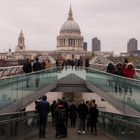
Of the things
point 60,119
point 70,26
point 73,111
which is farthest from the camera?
point 70,26

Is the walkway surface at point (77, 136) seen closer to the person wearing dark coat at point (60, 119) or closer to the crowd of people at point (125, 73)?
the person wearing dark coat at point (60, 119)

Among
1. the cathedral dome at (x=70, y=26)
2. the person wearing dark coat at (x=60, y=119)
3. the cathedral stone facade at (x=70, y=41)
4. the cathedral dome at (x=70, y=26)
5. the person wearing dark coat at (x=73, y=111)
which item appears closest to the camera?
the person wearing dark coat at (x=60, y=119)

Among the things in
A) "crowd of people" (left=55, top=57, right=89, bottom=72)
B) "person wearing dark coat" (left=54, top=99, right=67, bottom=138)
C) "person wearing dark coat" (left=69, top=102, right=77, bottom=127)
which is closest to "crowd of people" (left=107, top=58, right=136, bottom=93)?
"person wearing dark coat" (left=69, top=102, right=77, bottom=127)

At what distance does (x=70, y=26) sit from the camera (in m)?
186

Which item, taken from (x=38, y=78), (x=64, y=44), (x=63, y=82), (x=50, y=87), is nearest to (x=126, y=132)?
(x=38, y=78)

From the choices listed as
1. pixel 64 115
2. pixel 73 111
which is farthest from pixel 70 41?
pixel 64 115

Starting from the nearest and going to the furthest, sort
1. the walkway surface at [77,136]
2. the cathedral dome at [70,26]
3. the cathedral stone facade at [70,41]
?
1. the walkway surface at [77,136]
2. the cathedral stone facade at [70,41]
3. the cathedral dome at [70,26]

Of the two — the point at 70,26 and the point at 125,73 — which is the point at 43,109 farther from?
the point at 70,26

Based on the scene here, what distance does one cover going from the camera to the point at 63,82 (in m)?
28.7

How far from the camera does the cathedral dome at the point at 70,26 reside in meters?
185

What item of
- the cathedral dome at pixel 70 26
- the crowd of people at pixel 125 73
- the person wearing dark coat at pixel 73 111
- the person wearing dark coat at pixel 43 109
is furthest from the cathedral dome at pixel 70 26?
the person wearing dark coat at pixel 43 109

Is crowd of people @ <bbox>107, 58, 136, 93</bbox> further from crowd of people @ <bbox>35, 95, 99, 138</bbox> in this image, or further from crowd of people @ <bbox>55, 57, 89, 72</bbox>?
crowd of people @ <bbox>55, 57, 89, 72</bbox>

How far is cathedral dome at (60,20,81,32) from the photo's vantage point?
18475 centimetres

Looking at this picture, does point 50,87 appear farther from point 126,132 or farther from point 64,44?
point 64,44
